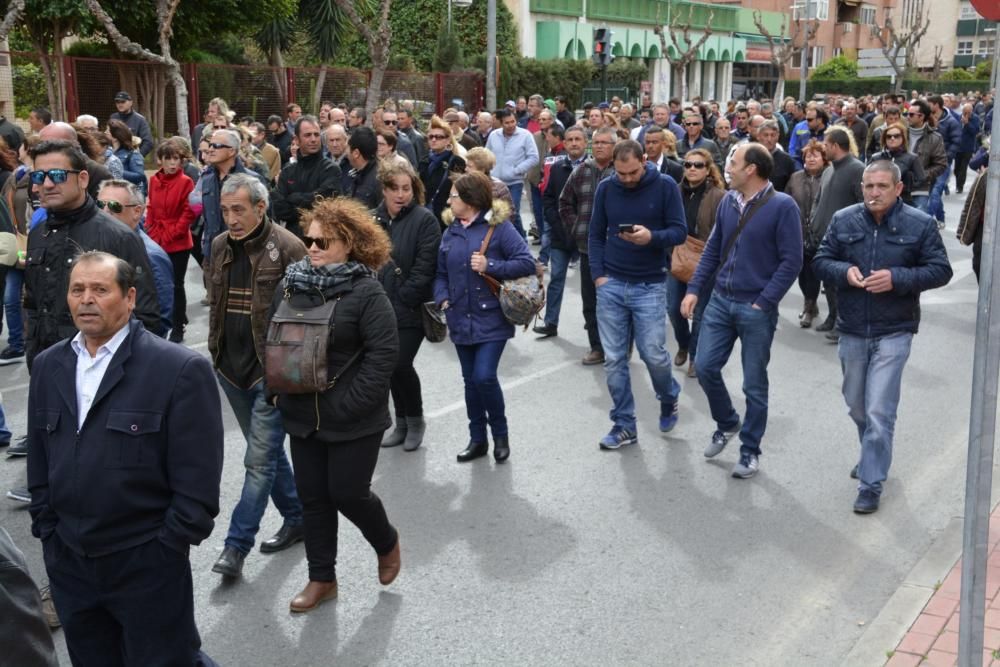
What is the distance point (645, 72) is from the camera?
52188mm

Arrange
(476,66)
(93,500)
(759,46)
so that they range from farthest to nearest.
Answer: (759,46)
(476,66)
(93,500)

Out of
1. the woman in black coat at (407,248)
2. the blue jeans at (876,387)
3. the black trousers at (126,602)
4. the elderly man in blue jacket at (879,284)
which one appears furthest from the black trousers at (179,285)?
the black trousers at (126,602)

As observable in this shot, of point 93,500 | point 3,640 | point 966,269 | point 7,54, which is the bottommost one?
point 966,269

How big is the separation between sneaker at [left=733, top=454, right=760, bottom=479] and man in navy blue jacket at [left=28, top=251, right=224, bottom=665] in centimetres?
374

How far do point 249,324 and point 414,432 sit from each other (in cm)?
212

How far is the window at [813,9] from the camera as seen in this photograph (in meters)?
69.2

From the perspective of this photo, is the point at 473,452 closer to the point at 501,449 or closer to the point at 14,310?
the point at 501,449

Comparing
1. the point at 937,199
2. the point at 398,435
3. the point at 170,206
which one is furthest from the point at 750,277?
the point at 937,199

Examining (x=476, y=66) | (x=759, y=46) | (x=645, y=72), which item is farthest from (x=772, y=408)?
(x=759, y=46)

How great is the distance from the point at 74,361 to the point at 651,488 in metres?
3.71

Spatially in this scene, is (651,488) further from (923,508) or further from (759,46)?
(759,46)

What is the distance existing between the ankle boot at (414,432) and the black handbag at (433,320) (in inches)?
22.6

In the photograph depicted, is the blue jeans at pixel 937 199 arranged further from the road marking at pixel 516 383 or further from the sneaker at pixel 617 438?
the sneaker at pixel 617 438

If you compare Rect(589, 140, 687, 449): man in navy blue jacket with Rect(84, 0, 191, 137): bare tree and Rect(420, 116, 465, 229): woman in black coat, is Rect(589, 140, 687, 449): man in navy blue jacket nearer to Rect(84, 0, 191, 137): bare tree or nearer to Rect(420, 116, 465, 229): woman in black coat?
Rect(420, 116, 465, 229): woman in black coat
